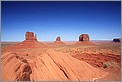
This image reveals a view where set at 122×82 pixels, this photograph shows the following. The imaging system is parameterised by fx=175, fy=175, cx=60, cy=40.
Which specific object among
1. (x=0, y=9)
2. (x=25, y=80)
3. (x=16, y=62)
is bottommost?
Result: (x=25, y=80)

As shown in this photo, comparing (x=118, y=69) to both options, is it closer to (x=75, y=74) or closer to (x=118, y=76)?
(x=118, y=76)

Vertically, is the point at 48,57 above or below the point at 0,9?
below

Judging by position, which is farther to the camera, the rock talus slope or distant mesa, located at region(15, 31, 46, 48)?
distant mesa, located at region(15, 31, 46, 48)

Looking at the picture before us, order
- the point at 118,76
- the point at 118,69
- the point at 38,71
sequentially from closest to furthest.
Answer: the point at 38,71 < the point at 118,76 < the point at 118,69

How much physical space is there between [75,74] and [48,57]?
1248mm

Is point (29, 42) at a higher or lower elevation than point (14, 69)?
higher

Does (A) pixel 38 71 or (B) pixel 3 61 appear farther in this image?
(B) pixel 3 61

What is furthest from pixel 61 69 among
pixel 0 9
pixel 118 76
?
pixel 0 9


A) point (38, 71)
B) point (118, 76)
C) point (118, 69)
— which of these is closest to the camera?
point (38, 71)

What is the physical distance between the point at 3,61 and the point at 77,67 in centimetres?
283

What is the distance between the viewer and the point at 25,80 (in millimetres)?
6188

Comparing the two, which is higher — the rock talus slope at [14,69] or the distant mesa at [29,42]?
the distant mesa at [29,42]

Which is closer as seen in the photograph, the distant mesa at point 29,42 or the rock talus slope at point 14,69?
the rock talus slope at point 14,69

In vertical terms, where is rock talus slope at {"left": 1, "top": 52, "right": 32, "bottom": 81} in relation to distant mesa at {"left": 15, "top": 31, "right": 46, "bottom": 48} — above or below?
below
